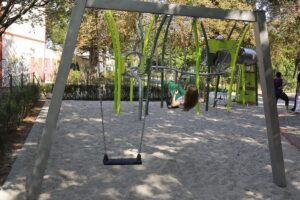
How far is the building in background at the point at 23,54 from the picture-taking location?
56.3 feet

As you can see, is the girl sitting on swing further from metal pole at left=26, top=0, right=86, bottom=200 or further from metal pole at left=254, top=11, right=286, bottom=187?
metal pole at left=26, top=0, right=86, bottom=200

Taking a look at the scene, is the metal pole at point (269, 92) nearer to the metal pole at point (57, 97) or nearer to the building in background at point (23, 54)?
the metal pole at point (57, 97)

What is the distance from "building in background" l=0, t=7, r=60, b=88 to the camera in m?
17.2

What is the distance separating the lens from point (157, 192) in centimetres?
320

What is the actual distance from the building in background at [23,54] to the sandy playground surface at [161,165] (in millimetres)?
10462

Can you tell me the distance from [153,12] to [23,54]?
19.2 m

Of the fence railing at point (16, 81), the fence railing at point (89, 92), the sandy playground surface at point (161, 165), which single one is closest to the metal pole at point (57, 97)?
the sandy playground surface at point (161, 165)

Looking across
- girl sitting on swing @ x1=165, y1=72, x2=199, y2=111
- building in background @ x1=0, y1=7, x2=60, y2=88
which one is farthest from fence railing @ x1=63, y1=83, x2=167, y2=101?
girl sitting on swing @ x1=165, y1=72, x2=199, y2=111

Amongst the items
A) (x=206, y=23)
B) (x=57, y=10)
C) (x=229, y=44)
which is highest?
(x=206, y=23)

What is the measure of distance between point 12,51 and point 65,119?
13.2 meters

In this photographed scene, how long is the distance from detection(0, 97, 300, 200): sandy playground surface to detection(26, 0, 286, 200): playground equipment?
28cm

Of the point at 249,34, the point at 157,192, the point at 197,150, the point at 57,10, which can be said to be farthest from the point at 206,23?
the point at 157,192

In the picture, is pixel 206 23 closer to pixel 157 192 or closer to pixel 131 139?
pixel 131 139

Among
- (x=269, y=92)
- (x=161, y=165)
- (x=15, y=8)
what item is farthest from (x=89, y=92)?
(x=269, y=92)
